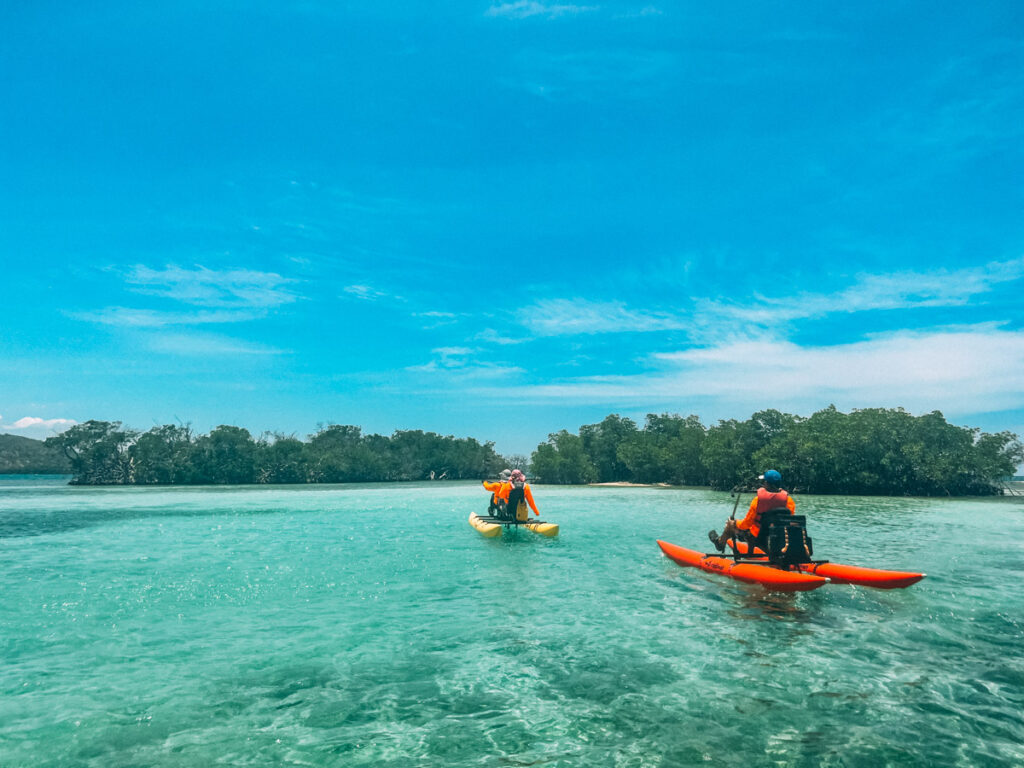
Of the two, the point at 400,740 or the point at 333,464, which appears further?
the point at 333,464

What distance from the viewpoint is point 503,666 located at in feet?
30.4

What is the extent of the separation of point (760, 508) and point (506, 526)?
45.4 feet

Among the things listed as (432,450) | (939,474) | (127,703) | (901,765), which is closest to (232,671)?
(127,703)

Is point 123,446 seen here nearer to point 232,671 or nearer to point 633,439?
point 633,439

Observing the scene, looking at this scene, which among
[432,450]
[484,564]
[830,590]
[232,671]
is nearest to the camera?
[232,671]

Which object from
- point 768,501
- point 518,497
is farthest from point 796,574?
point 518,497

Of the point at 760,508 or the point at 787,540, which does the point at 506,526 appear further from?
the point at 787,540

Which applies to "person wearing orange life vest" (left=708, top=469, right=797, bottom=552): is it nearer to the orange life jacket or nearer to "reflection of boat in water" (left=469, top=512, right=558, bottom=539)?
the orange life jacket

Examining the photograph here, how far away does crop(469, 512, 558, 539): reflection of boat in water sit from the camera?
24.4 metres

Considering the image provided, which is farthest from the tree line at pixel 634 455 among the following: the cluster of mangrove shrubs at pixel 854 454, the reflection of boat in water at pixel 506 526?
the reflection of boat in water at pixel 506 526

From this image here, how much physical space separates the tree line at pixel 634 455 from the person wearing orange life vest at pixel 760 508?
60.1m

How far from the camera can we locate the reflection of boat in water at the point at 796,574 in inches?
499

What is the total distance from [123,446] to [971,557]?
138 metres

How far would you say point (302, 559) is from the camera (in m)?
21.0
